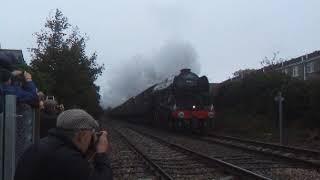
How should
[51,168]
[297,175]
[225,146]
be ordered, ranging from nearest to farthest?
[51,168] → [297,175] → [225,146]

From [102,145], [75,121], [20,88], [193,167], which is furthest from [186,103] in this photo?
[75,121]

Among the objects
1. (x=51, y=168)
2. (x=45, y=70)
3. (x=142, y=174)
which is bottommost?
(x=142, y=174)

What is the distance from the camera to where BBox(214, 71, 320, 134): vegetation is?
3562 centimetres

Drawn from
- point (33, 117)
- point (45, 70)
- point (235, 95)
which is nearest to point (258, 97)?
point (235, 95)

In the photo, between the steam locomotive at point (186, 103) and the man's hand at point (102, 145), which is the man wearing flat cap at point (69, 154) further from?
the steam locomotive at point (186, 103)

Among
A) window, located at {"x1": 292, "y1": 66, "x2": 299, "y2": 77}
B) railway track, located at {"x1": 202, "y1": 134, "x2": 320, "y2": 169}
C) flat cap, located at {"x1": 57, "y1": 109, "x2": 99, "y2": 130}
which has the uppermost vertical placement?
window, located at {"x1": 292, "y1": 66, "x2": 299, "y2": 77}

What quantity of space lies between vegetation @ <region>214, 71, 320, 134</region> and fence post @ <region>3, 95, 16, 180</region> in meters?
29.6

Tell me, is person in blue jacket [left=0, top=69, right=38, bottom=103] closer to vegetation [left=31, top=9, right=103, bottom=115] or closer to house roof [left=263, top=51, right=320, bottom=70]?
vegetation [left=31, top=9, right=103, bottom=115]

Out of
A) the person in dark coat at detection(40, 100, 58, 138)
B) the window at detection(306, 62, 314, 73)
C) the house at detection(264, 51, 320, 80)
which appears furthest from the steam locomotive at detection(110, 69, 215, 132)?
the person in dark coat at detection(40, 100, 58, 138)

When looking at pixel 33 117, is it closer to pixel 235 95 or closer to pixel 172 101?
pixel 172 101

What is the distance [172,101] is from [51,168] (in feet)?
102

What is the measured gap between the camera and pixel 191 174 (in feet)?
47.5

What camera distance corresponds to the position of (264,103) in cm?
4181

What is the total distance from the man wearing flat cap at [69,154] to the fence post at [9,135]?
102cm
